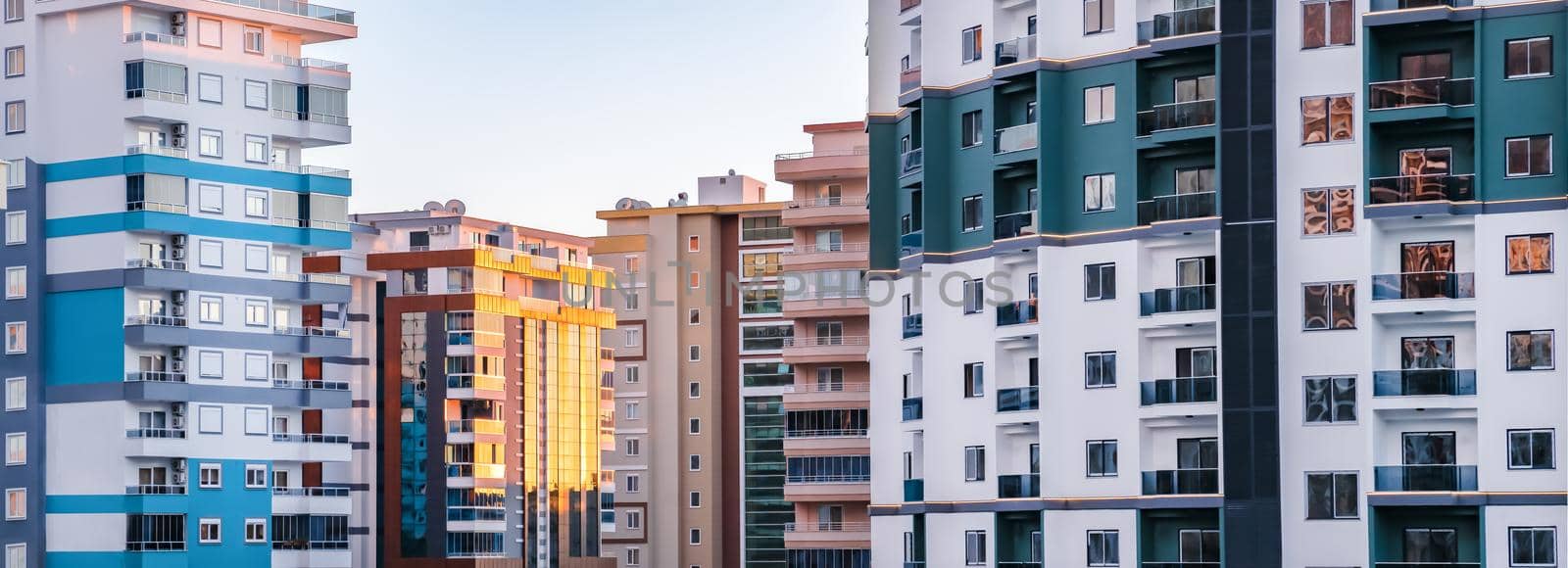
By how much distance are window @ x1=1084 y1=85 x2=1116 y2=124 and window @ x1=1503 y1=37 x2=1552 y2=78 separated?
12.2m

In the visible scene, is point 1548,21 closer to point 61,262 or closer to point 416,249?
point 61,262

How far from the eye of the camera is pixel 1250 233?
2692 inches

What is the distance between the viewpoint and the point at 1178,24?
7012 cm

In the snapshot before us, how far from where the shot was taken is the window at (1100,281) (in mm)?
71438

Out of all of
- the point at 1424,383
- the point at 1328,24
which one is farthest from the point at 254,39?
the point at 1424,383

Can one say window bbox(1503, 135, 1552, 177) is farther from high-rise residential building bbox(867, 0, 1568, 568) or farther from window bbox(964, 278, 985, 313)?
window bbox(964, 278, 985, 313)

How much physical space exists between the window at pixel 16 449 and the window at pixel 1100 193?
43331mm

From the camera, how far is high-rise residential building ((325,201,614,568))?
4899 inches

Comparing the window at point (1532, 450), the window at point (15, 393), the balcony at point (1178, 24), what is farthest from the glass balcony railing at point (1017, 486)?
the window at point (15, 393)

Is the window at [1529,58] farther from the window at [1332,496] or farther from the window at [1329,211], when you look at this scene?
the window at [1332,496]

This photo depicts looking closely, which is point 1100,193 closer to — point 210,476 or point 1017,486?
point 1017,486

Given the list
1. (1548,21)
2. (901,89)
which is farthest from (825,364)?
(1548,21)

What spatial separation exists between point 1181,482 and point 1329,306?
6.98 m

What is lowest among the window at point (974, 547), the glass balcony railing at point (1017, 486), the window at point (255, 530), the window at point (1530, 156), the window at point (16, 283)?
the window at point (255, 530)
